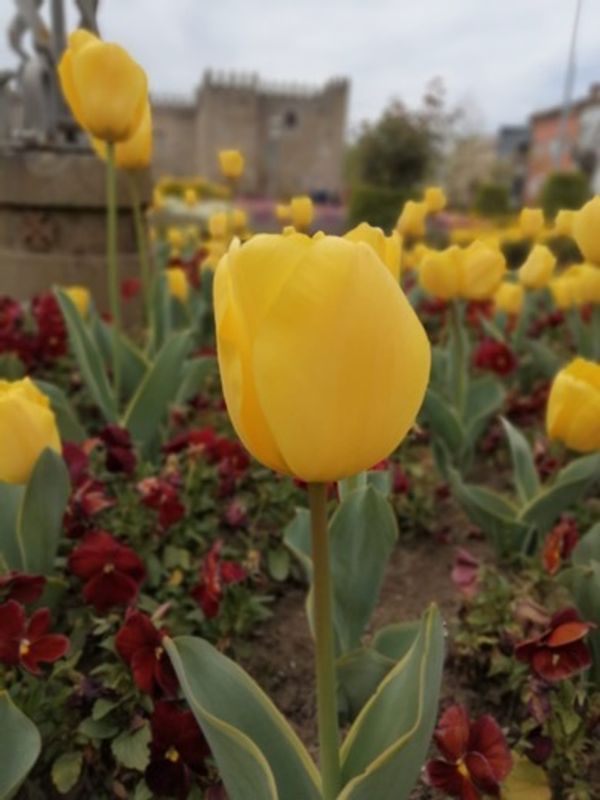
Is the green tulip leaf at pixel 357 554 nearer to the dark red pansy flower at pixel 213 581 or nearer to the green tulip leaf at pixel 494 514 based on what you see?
the dark red pansy flower at pixel 213 581

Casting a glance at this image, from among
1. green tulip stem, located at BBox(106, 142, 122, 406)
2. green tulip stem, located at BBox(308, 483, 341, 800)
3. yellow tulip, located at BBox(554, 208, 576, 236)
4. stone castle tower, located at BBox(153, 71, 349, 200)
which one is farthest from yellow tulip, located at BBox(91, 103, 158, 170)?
stone castle tower, located at BBox(153, 71, 349, 200)

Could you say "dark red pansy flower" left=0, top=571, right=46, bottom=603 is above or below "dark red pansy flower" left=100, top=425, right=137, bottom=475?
below

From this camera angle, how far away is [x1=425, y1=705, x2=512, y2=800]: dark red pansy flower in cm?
85

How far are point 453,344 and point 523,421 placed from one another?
356 mm

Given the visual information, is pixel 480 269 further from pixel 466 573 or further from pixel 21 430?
pixel 21 430

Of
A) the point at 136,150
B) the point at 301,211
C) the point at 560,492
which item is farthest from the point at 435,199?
the point at 560,492

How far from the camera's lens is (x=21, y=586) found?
3.40 feet

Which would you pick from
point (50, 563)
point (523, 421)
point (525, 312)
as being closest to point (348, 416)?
point (50, 563)

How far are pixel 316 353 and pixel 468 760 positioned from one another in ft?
1.86

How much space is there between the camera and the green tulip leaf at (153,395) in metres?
1.72

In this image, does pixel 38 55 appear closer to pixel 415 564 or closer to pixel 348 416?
pixel 415 564

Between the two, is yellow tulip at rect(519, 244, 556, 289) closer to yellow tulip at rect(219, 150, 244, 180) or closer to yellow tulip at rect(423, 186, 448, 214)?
yellow tulip at rect(423, 186, 448, 214)

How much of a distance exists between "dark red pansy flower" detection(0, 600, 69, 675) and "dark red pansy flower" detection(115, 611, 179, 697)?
0.08m

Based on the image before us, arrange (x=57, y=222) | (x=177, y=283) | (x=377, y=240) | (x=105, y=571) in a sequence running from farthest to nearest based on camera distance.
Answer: (x=57, y=222) → (x=177, y=283) → (x=105, y=571) → (x=377, y=240)
